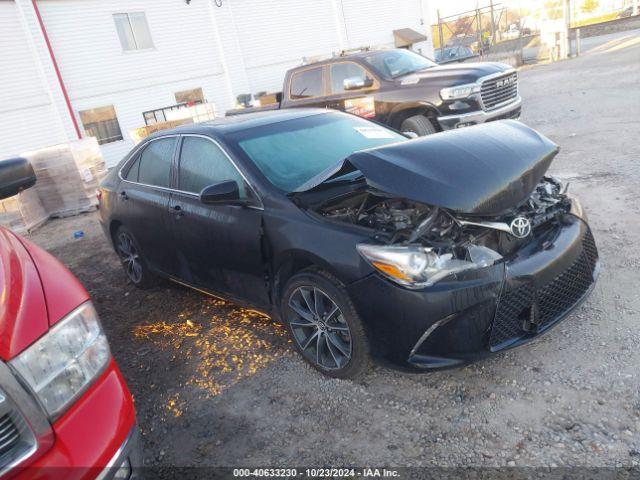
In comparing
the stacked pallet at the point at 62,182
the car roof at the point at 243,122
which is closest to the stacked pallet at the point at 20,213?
the stacked pallet at the point at 62,182

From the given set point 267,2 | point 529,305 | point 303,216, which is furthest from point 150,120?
point 529,305

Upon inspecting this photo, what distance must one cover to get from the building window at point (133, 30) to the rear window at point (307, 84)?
29.1 ft

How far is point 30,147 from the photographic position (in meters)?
14.2

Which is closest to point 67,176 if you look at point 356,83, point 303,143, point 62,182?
point 62,182

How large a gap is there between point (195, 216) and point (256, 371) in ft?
4.07

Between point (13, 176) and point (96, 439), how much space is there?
1948 millimetres

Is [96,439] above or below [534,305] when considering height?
above

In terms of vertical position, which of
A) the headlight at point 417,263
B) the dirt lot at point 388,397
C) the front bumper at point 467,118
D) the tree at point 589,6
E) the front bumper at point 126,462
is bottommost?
the dirt lot at point 388,397

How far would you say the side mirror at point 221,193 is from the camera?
3.11 metres

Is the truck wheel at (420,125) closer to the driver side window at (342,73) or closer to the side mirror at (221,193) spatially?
the driver side window at (342,73)

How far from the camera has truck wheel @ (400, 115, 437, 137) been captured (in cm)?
781

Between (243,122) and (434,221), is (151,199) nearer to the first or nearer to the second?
(243,122)

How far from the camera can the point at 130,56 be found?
15.6 meters

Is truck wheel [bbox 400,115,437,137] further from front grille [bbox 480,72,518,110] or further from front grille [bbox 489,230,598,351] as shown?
front grille [bbox 489,230,598,351]
